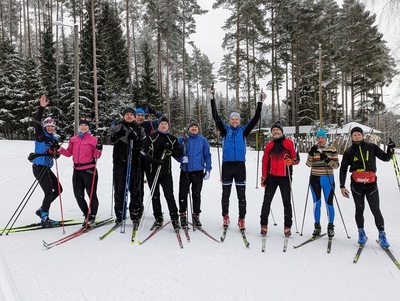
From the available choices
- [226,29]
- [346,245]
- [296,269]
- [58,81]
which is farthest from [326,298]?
[58,81]

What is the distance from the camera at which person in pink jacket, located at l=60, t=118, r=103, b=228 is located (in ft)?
16.9

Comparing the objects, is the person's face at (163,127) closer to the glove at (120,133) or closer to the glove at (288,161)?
the glove at (120,133)

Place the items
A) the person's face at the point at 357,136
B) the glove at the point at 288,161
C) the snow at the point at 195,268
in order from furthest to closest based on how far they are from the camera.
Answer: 1. the glove at the point at 288,161
2. the person's face at the point at 357,136
3. the snow at the point at 195,268

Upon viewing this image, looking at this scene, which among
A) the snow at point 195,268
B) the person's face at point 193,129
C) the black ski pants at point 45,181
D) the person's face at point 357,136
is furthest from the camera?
the person's face at point 193,129

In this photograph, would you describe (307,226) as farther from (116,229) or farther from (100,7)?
(100,7)

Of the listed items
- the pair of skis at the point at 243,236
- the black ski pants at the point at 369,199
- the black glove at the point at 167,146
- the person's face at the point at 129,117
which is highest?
the person's face at the point at 129,117

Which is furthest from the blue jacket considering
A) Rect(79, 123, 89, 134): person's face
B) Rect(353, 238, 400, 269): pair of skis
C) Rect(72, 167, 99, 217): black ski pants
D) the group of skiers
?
Rect(353, 238, 400, 269): pair of skis

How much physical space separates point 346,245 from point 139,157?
4098 mm

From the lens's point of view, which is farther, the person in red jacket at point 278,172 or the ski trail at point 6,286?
the person in red jacket at point 278,172

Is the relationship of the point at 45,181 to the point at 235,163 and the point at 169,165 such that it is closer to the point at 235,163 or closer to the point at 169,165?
the point at 169,165

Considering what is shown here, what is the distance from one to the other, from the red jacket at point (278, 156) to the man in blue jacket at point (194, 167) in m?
1.17

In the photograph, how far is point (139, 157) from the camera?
5.52 metres

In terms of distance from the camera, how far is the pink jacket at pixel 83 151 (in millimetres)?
5145

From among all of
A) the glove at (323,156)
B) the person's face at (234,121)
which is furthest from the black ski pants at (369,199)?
the person's face at (234,121)
